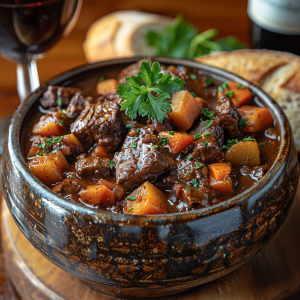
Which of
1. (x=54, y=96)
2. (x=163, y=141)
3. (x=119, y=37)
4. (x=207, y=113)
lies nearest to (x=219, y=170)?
(x=163, y=141)

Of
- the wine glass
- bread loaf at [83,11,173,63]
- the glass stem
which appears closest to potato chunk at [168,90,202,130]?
the wine glass

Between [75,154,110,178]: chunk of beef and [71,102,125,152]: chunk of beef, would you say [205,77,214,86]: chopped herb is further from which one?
[75,154,110,178]: chunk of beef

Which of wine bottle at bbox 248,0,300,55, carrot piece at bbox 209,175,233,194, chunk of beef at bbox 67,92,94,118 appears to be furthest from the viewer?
wine bottle at bbox 248,0,300,55

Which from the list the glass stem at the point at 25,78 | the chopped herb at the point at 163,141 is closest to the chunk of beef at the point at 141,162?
the chopped herb at the point at 163,141

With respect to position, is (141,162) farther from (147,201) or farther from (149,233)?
(149,233)

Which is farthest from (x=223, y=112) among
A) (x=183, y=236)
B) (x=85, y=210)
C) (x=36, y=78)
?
(x=36, y=78)
